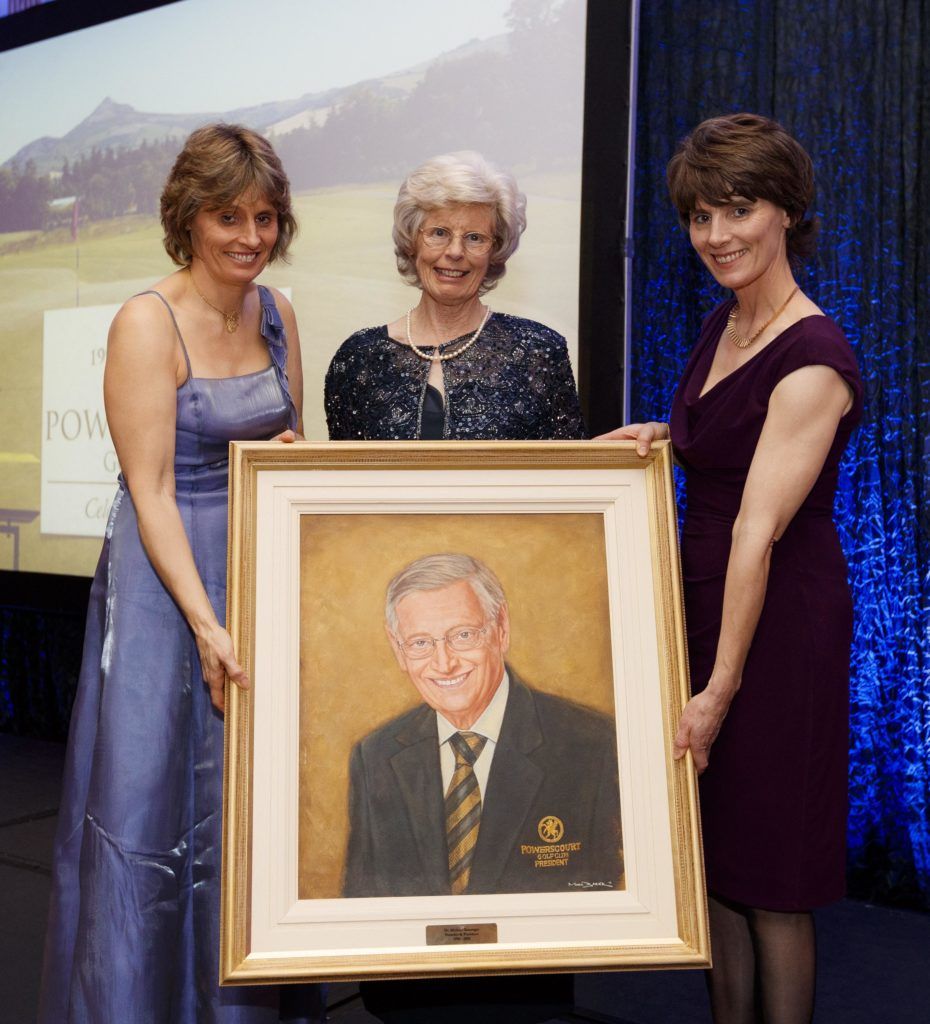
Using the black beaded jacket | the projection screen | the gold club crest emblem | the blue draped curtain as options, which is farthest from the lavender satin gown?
the blue draped curtain

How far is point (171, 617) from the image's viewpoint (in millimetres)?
1800

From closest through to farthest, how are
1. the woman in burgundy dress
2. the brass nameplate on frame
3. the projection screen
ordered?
the brass nameplate on frame < the woman in burgundy dress < the projection screen

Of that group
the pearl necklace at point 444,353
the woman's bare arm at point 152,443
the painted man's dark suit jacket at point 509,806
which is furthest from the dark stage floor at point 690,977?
the pearl necklace at point 444,353

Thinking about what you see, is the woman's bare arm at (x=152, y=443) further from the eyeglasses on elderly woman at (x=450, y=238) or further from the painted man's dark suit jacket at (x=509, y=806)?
the eyeglasses on elderly woman at (x=450, y=238)

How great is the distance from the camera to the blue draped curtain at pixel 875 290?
3.11 metres

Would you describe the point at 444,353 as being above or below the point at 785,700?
above

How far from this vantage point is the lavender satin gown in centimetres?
177

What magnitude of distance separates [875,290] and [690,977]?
1.99m

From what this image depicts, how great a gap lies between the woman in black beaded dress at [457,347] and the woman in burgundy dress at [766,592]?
0.96 feet

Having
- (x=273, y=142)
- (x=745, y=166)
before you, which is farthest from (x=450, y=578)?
(x=273, y=142)

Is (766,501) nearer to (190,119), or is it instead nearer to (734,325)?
(734,325)

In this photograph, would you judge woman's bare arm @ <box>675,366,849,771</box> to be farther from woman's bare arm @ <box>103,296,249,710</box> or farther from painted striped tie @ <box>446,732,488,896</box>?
woman's bare arm @ <box>103,296,249,710</box>

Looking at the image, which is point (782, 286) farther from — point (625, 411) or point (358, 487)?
point (625, 411)

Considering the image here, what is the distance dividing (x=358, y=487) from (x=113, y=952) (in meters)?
0.88
